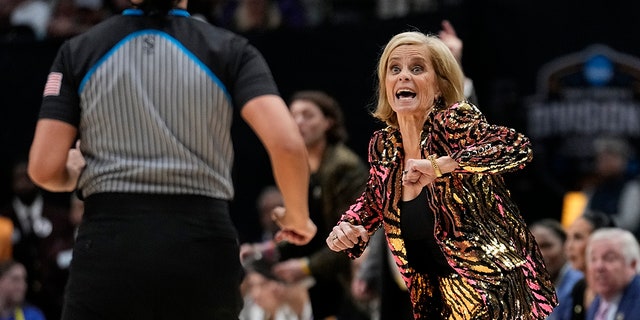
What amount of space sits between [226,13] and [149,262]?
22.8 ft

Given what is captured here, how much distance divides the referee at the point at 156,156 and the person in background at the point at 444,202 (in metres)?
0.51

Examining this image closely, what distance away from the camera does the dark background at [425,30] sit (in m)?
8.26

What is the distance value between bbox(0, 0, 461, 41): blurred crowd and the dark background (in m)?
0.19

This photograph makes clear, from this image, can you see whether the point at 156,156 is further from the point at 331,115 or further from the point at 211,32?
the point at 331,115

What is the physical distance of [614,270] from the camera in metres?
6.24

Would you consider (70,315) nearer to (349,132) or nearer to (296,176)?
(296,176)

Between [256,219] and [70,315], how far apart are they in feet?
19.8

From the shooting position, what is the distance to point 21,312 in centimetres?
831

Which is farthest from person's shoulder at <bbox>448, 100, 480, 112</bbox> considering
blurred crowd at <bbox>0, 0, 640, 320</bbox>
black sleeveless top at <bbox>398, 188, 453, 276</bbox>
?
blurred crowd at <bbox>0, 0, 640, 320</bbox>

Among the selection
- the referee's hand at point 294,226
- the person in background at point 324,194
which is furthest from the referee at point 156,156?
the person in background at point 324,194

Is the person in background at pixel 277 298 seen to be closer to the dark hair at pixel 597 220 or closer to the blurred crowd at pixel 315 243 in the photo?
the blurred crowd at pixel 315 243

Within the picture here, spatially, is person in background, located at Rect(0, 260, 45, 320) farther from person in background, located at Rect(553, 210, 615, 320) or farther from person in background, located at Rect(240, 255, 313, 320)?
person in background, located at Rect(553, 210, 615, 320)

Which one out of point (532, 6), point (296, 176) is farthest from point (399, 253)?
point (532, 6)

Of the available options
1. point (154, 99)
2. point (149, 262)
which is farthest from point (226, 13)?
point (149, 262)
